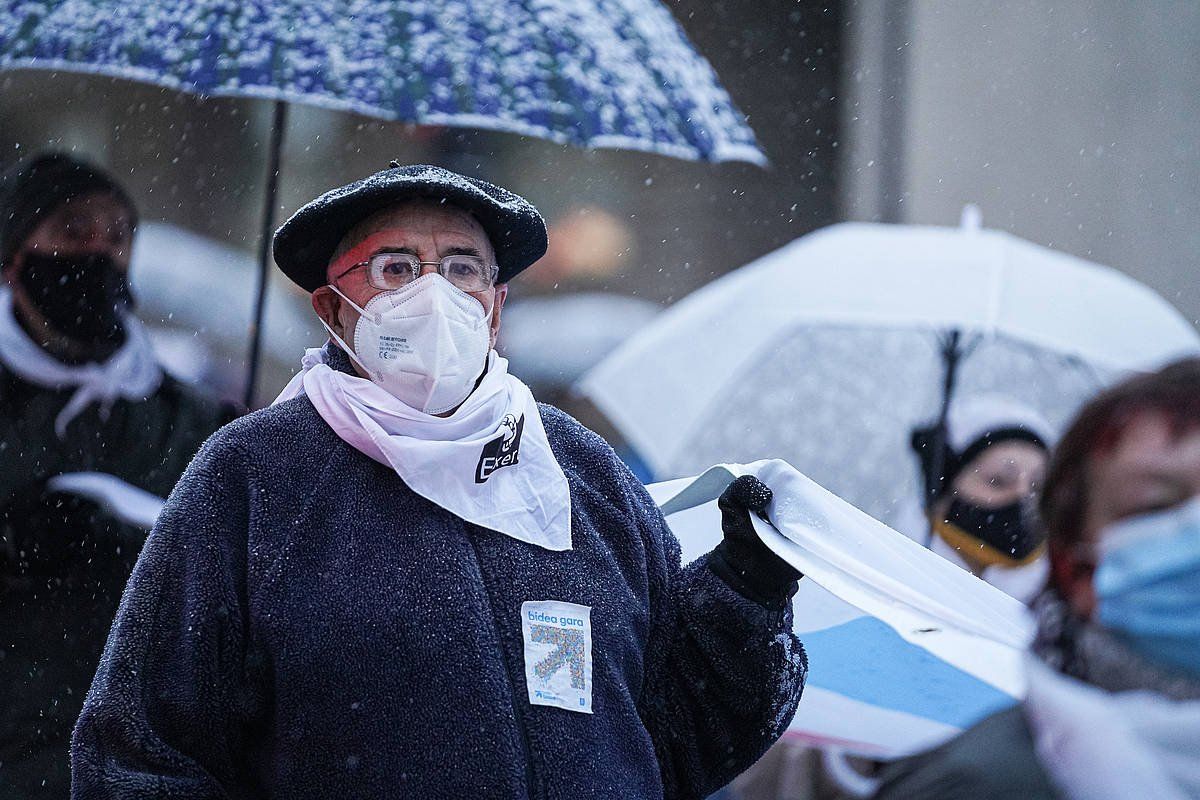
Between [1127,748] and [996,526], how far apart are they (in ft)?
7.89

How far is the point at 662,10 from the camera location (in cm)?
394

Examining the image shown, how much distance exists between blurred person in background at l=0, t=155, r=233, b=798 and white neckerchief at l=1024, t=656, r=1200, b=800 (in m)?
2.65

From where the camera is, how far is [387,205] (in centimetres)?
248

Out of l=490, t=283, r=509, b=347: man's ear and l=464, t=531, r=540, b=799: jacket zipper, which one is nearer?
l=464, t=531, r=540, b=799: jacket zipper

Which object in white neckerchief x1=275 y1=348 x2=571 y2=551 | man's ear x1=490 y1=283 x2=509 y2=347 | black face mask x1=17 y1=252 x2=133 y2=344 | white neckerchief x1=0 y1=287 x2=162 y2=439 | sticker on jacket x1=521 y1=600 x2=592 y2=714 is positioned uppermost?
man's ear x1=490 y1=283 x2=509 y2=347

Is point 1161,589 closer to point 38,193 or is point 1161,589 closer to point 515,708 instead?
point 515,708

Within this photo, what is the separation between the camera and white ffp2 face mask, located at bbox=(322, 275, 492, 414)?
2.39 m

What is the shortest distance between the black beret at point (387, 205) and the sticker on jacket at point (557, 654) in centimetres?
67

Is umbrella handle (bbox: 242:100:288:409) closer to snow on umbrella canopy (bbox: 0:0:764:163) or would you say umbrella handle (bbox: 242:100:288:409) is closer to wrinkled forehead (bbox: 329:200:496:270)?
snow on umbrella canopy (bbox: 0:0:764:163)

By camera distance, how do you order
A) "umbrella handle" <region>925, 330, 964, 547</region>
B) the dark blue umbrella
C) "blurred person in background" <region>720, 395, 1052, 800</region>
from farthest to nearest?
1. "umbrella handle" <region>925, 330, 964, 547</region>
2. the dark blue umbrella
3. "blurred person in background" <region>720, 395, 1052, 800</region>

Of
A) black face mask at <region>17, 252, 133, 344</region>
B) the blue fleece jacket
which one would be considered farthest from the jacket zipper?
black face mask at <region>17, 252, 133, 344</region>

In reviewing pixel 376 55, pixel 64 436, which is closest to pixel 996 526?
pixel 376 55

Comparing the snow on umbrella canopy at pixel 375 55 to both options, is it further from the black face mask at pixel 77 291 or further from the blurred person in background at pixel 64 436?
the black face mask at pixel 77 291

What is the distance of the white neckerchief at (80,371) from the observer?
136 inches
